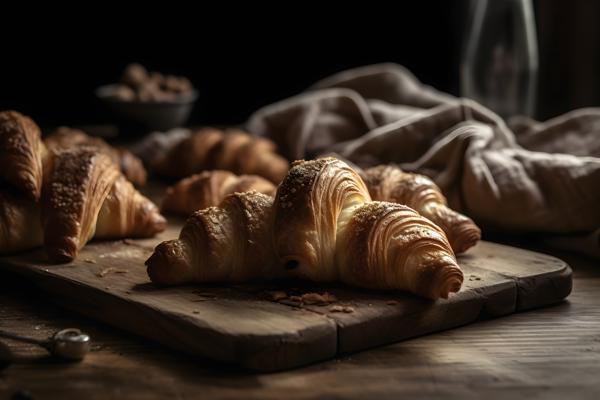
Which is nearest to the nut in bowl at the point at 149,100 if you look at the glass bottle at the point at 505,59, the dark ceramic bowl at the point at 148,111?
the dark ceramic bowl at the point at 148,111

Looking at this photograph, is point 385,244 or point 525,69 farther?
point 525,69

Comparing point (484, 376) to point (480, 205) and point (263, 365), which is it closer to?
point (263, 365)

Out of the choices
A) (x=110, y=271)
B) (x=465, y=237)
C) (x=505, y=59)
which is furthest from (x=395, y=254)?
(x=505, y=59)

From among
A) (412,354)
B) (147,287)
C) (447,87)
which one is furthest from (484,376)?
(447,87)

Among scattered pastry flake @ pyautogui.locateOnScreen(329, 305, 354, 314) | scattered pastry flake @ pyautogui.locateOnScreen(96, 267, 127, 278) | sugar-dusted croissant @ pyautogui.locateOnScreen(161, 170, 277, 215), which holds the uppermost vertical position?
sugar-dusted croissant @ pyautogui.locateOnScreen(161, 170, 277, 215)

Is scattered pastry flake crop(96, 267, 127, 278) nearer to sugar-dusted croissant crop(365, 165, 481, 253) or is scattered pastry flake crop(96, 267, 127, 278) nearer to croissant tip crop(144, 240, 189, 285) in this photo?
croissant tip crop(144, 240, 189, 285)

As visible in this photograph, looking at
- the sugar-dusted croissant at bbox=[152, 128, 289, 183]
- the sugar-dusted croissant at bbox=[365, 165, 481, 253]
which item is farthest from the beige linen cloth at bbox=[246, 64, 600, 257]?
the sugar-dusted croissant at bbox=[365, 165, 481, 253]
